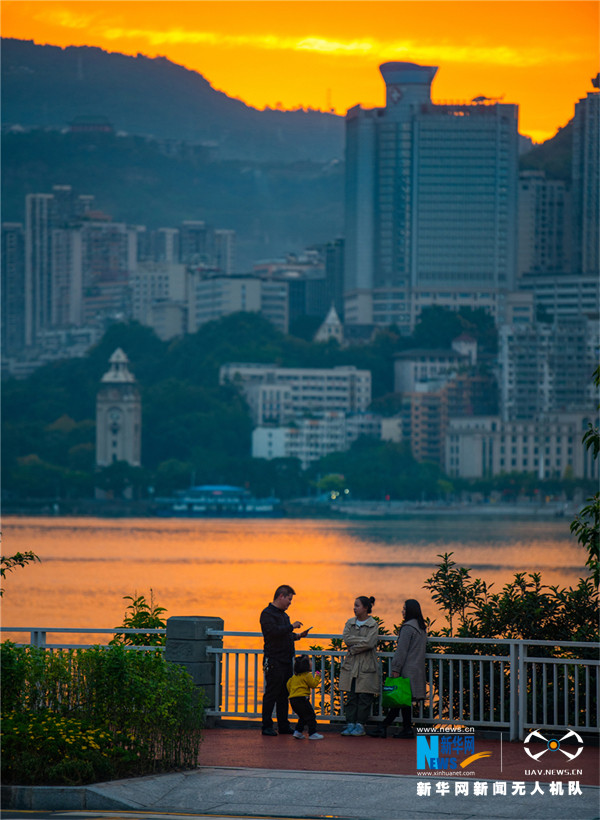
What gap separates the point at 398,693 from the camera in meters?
13.5

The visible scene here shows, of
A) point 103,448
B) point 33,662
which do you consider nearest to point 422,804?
point 33,662

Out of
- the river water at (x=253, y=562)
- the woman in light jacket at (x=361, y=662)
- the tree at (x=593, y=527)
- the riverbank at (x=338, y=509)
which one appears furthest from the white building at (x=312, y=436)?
the tree at (x=593, y=527)

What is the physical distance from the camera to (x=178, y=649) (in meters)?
14.4

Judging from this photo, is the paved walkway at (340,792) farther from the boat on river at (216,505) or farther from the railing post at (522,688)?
the boat on river at (216,505)

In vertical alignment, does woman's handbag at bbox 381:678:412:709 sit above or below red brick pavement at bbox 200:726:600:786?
above

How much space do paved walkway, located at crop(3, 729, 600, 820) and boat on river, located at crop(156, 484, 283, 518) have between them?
15424 centimetres

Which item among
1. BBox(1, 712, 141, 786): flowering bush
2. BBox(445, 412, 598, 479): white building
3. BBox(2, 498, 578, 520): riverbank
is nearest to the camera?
BBox(1, 712, 141, 786): flowering bush

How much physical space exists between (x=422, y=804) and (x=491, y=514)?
156 m

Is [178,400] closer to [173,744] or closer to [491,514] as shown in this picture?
[491,514]

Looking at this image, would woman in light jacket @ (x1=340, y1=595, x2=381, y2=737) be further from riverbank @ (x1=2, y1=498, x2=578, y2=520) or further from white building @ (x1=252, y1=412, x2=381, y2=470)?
white building @ (x1=252, y1=412, x2=381, y2=470)

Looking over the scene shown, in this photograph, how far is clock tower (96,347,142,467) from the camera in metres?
185

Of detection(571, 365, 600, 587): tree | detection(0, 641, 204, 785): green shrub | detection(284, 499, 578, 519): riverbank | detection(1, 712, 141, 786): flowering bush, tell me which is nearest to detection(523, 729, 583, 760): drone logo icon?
detection(571, 365, 600, 587): tree

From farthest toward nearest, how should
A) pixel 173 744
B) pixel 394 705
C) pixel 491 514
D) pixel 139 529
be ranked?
1. pixel 491 514
2. pixel 139 529
3. pixel 394 705
4. pixel 173 744

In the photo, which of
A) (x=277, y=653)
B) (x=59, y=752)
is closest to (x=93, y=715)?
(x=59, y=752)
